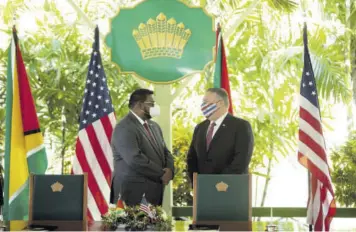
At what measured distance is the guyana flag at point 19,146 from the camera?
19.5 feet

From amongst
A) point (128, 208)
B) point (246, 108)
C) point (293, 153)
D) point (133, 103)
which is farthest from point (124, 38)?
point (128, 208)

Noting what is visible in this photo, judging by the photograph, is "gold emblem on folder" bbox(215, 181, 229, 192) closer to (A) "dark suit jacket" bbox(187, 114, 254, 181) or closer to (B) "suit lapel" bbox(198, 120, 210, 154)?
(A) "dark suit jacket" bbox(187, 114, 254, 181)

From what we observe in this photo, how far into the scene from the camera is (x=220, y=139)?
18.2 ft

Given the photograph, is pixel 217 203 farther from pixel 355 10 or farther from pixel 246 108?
pixel 355 10

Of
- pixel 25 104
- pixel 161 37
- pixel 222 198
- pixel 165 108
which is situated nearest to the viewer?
pixel 222 198

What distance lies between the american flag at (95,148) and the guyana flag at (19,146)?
1.17 ft

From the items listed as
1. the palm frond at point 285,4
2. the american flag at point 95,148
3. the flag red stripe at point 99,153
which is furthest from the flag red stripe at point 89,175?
the palm frond at point 285,4

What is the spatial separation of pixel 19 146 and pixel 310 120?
2475 millimetres

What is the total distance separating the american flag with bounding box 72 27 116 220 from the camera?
238 inches

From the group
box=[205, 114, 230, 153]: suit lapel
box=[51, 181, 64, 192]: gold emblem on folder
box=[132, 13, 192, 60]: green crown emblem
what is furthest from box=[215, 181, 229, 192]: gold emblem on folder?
box=[132, 13, 192, 60]: green crown emblem

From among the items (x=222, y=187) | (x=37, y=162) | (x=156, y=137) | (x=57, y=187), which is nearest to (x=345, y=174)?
(x=156, y=137)

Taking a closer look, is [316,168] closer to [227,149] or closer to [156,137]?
[227,149]

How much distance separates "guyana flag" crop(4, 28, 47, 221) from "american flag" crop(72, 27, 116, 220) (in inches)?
14.0

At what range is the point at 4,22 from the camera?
8.13 m
